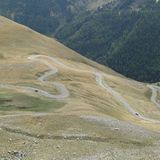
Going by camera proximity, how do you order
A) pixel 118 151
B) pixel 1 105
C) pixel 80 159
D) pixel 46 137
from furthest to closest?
pixel 1 105, pixel 46 137, pixel 118 151, pixel 80 159

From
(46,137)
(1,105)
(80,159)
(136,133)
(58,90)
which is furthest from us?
(58,90)

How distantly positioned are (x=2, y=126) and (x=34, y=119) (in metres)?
6.66

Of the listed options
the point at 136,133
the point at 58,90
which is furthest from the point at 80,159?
the point at 58,90

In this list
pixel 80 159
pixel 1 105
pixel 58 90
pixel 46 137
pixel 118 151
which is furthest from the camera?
pixel 58 90

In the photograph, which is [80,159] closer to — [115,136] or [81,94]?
[115,136]

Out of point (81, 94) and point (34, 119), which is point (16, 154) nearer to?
point (34, 119)

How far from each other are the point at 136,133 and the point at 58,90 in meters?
69.6

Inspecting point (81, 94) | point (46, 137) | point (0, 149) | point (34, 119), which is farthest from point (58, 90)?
point (0, 149)

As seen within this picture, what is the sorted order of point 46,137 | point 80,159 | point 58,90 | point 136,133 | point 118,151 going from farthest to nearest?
1. point 58,90
2. point 136,133
3. point 46,137
4. point 118,151
5. point 80,159

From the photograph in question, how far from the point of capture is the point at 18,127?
76625 millimetres

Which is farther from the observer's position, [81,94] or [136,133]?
[81,94]

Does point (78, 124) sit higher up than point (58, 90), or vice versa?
point (78, 124)

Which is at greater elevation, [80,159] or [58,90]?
[80,159]

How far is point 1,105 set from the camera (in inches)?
4146
